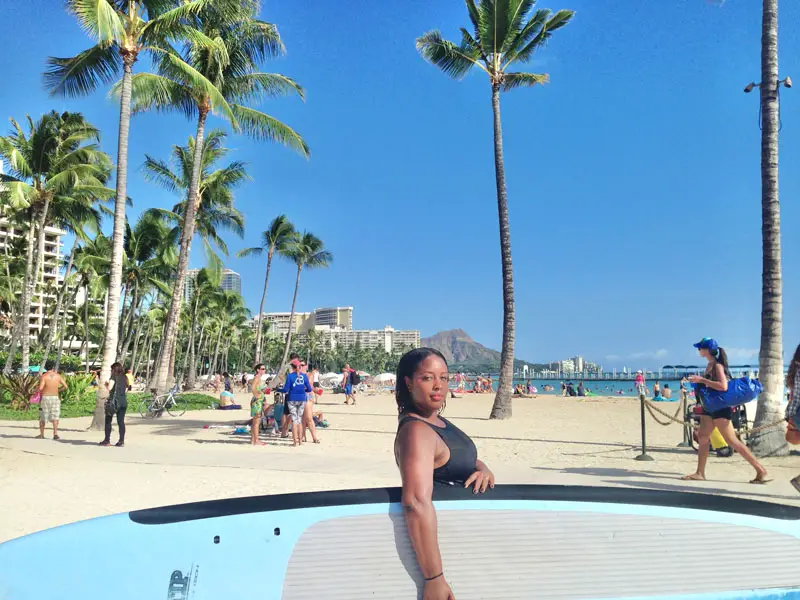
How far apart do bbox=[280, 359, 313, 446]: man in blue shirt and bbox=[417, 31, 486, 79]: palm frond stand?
12.1 meters

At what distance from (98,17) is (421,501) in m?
15.0

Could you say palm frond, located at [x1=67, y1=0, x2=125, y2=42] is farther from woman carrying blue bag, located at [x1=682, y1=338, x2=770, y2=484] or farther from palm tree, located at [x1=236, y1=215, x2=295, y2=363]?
palm tree, located at [x1=236, y1=215, x2=295, y2=363]

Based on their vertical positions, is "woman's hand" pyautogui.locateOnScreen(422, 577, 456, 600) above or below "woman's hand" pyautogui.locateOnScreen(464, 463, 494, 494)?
below

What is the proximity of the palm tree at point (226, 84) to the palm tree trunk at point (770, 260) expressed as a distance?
13490mm

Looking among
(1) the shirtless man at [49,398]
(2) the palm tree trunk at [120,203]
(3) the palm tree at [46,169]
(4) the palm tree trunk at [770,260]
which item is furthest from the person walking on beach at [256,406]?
(3) the palm tree at [46,169]

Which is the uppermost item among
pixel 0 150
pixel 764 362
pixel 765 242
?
pixel 0 150

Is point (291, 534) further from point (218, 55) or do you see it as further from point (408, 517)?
point (218, 55)

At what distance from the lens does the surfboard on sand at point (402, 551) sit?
179 cm

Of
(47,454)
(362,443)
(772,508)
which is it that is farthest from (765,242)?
(47,454)

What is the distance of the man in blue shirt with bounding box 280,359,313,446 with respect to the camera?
11.9 m

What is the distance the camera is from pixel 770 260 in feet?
34.6

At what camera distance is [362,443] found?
13.1 m

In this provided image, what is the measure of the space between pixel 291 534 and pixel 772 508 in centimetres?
154

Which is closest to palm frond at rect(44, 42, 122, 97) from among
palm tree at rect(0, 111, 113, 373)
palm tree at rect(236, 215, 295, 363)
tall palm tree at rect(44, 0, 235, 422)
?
tall palm tree at rect(44, 0, 235, 422)
